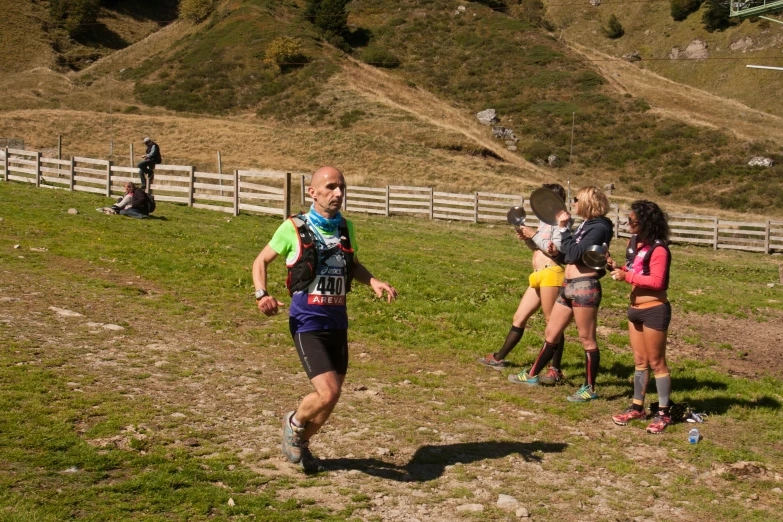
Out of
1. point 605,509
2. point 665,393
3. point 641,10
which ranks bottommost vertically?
point 605,509

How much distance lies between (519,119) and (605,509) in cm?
6425

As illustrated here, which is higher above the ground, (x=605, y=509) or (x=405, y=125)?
(x=405, y=125)

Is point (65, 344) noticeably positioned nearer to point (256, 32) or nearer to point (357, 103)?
point (357, 103)

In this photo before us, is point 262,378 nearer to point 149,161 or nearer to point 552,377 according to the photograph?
point 552,377

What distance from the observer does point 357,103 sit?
61.6m

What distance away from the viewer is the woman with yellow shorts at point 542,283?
7.23m

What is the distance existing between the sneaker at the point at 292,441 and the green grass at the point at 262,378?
0.21m

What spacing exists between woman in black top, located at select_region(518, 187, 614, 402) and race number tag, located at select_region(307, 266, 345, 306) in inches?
103

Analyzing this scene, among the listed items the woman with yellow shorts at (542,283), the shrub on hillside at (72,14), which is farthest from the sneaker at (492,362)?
the shrub on hillside at (72,14)

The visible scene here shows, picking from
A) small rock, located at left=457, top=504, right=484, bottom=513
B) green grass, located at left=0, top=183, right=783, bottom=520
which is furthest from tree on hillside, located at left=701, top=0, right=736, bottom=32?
small rock, located at left=457, top=504, right=484, bottom=513

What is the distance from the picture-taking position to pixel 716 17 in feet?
313

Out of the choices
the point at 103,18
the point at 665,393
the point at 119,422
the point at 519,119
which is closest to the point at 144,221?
the point at 119,422

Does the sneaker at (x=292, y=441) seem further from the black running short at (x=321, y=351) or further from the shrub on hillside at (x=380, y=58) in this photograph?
the shrub on hillside at (x=380, y=58)

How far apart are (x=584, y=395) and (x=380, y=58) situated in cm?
7049
